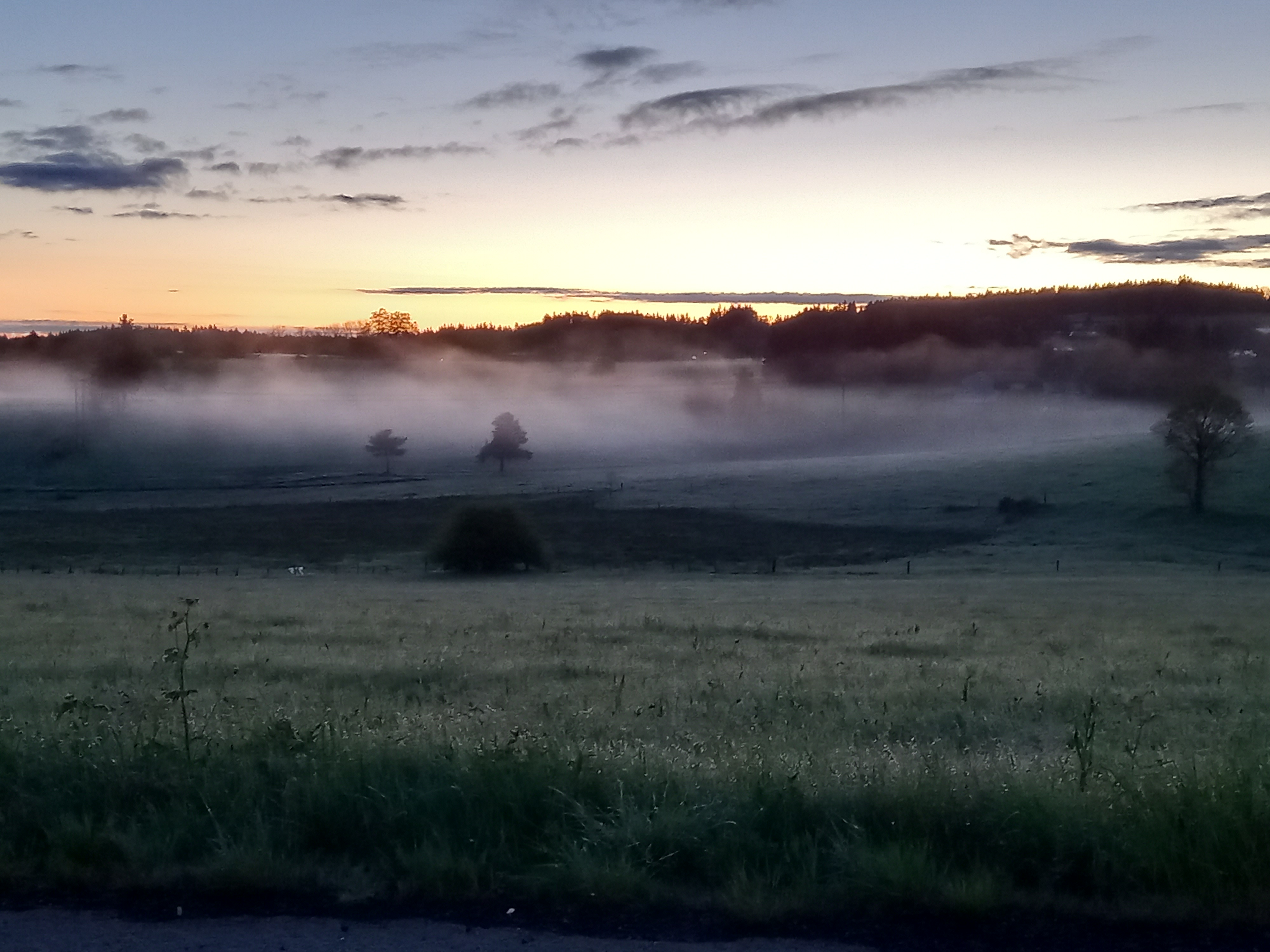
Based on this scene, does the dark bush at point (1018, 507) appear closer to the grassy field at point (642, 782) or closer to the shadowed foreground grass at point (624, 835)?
the grassy field at point (642, 782)

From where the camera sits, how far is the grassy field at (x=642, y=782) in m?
5.43

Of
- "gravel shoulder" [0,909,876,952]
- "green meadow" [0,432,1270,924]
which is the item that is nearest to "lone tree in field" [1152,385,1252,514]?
"green meadow" [0,432,1270,924]

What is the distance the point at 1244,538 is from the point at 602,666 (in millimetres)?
59279

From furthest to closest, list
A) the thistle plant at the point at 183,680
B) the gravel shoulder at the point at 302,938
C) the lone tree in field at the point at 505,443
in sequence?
the lone tree in field at the point at 505,443, the thistle plant at the point at 183,680, the gravel shoulder at the point at 302,938

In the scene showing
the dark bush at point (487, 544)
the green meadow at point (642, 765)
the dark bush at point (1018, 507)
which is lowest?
the dark bush at point (1018, 507)

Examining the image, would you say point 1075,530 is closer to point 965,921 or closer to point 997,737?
point 997,737

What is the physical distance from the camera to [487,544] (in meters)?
50.8

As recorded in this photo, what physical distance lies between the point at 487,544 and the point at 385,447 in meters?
76.4

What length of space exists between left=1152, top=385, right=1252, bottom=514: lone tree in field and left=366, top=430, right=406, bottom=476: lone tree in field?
251 ft

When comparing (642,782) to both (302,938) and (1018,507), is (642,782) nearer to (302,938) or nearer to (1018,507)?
(302,938)

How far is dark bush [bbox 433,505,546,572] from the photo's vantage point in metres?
50.9

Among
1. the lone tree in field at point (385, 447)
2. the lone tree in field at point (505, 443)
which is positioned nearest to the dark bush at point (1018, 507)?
the lone tree in field at point (505, 443)

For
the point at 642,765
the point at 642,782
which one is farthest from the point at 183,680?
the point at 642,782

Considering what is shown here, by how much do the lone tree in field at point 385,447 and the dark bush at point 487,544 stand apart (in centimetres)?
7238
